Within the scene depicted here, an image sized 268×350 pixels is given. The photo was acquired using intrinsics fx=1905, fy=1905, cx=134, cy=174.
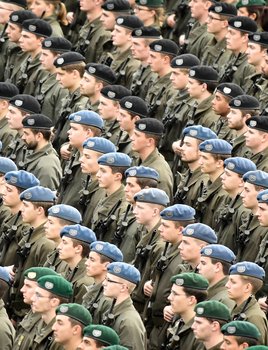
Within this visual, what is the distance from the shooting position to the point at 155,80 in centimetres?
2645

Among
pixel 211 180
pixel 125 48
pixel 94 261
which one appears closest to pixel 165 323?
pixel 94 261

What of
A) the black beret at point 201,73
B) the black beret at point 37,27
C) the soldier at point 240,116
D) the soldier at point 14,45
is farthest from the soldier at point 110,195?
the soldier at point 14,45

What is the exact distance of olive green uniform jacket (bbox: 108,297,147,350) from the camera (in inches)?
786

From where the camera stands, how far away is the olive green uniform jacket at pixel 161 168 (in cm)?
2369

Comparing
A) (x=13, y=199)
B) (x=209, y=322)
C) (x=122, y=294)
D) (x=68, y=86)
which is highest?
(x=209, y=322)

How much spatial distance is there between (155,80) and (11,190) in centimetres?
413

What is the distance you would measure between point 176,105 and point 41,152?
2123 millimetres

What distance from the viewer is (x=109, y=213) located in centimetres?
2281

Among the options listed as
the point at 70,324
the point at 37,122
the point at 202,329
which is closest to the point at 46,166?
the point at 37,122

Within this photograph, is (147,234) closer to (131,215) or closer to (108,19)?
(131,215)

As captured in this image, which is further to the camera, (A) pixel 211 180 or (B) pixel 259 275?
(A) pixel 211 180

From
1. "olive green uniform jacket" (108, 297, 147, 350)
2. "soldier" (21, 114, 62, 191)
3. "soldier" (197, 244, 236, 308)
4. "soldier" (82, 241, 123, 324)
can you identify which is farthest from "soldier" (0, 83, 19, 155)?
"olive green uniform jacket" (108, 297, 147, 350)

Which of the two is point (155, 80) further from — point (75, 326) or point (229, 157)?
point (75, 326)

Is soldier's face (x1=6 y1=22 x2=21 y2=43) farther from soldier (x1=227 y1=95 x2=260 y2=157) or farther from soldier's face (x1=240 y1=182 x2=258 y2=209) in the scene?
soldier's face (x1=240 y1=182 x2=258 y2=209)
